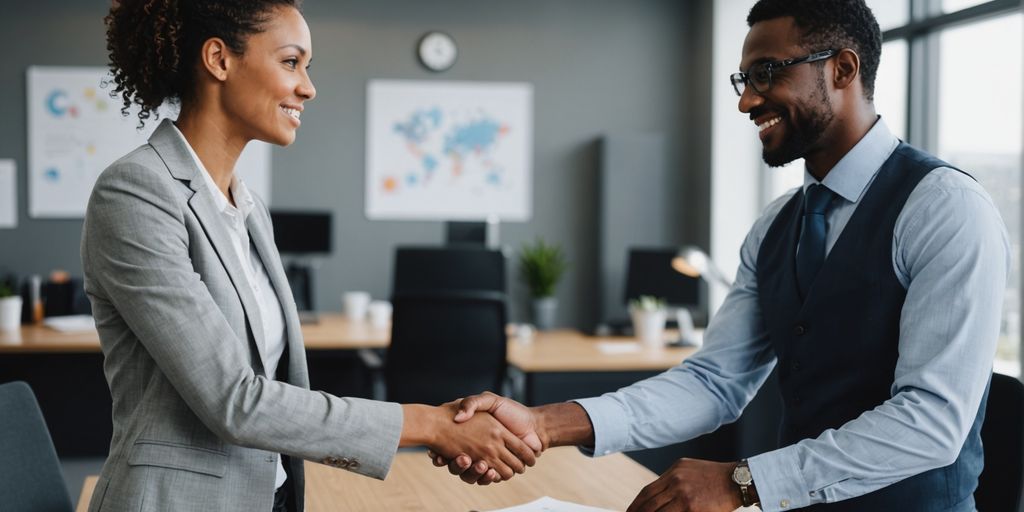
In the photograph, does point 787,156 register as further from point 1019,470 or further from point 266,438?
point 266,438

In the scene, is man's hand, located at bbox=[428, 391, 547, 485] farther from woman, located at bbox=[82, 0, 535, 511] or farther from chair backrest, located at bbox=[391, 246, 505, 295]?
chair backrest, located at bbox=[391, 246, 505, 295]

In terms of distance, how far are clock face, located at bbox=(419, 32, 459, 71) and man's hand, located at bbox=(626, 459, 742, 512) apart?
4675 mm

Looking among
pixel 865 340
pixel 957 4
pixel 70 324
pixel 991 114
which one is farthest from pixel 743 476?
pixel 70 324

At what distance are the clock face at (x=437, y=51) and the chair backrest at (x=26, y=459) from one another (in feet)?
14.0

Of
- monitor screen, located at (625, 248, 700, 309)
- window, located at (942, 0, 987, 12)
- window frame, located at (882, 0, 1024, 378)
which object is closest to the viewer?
window, located at (942, 0, 987, 12)

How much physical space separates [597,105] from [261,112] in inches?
183

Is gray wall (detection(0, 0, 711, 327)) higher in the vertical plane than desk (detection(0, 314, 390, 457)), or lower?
higher

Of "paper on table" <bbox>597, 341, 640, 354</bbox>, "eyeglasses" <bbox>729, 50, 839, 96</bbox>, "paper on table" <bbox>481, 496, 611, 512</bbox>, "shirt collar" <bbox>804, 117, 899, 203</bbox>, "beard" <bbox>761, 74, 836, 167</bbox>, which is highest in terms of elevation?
"eyeglasses" <bbox>729, 50, 839, 96</bbox>

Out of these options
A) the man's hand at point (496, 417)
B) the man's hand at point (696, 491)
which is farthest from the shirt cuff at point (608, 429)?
the man's hand at point (696, 491)

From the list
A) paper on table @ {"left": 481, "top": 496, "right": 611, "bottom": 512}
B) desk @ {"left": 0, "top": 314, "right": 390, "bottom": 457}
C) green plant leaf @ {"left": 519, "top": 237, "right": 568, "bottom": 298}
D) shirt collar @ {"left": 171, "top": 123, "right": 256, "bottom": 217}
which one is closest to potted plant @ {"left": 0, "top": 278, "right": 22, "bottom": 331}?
desk @ {"left": 0, "top": 314, "right": 390, "bottom": 457}

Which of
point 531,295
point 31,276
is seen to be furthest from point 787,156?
point 31,276

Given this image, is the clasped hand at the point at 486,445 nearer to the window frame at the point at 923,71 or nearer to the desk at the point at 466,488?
the desk at the point at 466,488

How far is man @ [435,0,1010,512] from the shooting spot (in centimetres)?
154

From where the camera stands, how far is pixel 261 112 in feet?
5.63
